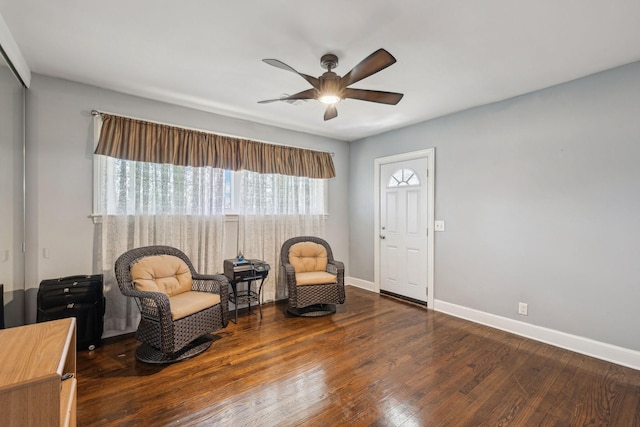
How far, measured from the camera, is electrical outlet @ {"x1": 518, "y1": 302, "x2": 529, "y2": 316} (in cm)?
316

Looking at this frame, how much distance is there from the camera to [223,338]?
307 cm

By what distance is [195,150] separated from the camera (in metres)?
3.58

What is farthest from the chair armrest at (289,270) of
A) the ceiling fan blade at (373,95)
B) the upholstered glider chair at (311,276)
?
the ceiling fan blade at (373,95)

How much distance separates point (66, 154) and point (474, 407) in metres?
4.18

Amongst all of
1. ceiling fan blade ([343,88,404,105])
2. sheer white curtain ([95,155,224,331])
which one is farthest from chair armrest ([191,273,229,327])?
ceiling fan blade ([343,88,404,105])

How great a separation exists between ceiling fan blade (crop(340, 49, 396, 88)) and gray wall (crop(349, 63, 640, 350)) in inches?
85.6

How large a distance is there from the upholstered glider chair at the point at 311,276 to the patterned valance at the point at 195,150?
1145 mm

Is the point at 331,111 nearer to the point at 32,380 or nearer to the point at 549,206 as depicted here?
the point at 549,206

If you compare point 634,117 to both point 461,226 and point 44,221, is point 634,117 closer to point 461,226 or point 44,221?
point 461,226

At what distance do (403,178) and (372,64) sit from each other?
2692mm

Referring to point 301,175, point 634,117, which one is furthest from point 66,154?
point 634,117

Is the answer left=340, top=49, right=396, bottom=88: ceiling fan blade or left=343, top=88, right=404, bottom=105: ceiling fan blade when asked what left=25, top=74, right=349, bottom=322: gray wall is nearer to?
left=343, top=88, right=404, bottom=105: ceiling fan blade

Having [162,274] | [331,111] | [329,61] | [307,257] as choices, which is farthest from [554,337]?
[162,274]

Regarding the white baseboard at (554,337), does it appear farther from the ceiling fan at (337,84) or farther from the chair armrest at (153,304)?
the chair armrest at (153,304)
